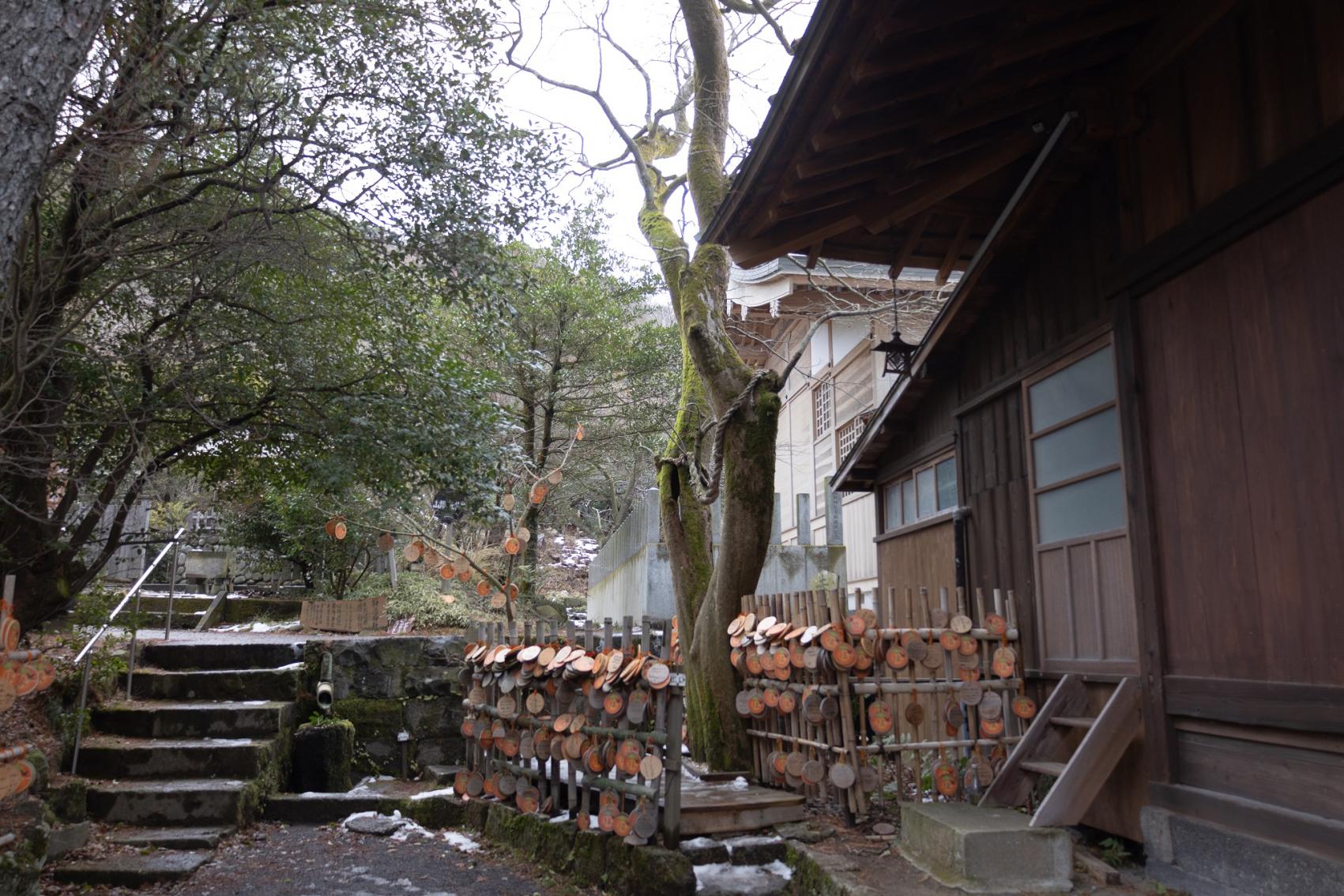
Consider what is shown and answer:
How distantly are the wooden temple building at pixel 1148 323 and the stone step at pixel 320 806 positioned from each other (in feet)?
18.3

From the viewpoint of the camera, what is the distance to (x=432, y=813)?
25.9 ft

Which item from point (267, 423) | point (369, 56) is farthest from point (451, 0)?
point (267, 423)

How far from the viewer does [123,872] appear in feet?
20.6

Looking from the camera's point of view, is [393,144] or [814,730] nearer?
[814,730]

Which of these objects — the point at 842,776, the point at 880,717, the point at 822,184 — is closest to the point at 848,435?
the point at 880,717

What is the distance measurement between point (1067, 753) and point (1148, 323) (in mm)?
2526

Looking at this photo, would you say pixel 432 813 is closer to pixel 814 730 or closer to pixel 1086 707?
pixel 814 730

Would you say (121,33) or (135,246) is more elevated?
(121,33)

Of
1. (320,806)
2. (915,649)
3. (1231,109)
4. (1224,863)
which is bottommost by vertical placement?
(320,806)

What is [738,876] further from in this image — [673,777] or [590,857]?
[590,857]

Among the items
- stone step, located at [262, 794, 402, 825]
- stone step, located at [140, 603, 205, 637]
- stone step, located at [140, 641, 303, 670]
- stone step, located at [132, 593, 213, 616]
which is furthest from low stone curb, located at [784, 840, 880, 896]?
stone step, located at [132, 593, 213, 616]

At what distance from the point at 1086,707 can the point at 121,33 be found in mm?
7203

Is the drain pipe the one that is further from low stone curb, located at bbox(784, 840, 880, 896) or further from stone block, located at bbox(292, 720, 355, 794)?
low stone curb, located at bbox(784, 840, 880, 896)

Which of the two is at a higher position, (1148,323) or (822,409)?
(822,409)
